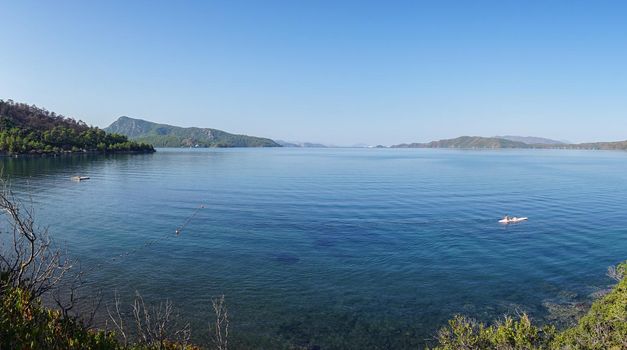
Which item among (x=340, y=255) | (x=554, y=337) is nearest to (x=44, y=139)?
(x=340, y=255)

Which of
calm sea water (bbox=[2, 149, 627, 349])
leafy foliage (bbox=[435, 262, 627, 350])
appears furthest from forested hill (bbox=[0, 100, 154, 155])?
leafy foliage (bbox=[435, 262, 627, 350])

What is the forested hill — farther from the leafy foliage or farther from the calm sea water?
the leafy foliage

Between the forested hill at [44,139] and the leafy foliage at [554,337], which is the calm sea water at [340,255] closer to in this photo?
the leafy foliage at [554,337]

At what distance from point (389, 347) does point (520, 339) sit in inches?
248

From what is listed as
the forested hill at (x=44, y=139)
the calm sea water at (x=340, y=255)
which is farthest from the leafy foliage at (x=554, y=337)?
the forested hill at (x=44, y=139)

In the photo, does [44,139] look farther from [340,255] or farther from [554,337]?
[554,337]

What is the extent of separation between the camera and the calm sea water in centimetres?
2009

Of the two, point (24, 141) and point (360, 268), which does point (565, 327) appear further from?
point (24, 141)

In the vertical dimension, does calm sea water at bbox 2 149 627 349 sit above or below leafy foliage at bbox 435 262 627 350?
below

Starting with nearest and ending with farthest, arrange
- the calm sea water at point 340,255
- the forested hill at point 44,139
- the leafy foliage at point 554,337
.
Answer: the leafy foliage at point 554,337, the calm sea water at point 340,255, the forested hill at point 44,139

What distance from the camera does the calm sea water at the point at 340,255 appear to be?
65.9ft

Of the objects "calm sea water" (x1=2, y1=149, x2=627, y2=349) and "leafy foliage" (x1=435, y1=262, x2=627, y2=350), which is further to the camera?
"calm sea water" (x1=2, y1=149, x2=627, y2=349)

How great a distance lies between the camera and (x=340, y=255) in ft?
98.2

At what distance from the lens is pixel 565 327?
61.3 feet
